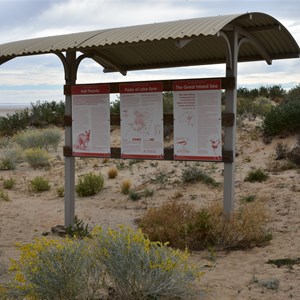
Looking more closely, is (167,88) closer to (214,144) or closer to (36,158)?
(214,144)

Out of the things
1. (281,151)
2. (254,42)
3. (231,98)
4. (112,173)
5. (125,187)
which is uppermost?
(254,42)

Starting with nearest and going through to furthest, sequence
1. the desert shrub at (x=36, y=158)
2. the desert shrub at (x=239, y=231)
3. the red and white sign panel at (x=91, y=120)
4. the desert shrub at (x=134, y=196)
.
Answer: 1. the desert shrub at (x=239, y=231)
2. the red and white sign panel at (x=91, y=120)
3. the desert shrub at (x=134, y=196)
4. the desert shrub at (x=36, y=158)

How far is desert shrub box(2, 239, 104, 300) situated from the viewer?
4.46m

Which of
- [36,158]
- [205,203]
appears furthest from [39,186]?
[205,203]

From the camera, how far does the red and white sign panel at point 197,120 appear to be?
734cm

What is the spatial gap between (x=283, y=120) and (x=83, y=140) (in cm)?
910

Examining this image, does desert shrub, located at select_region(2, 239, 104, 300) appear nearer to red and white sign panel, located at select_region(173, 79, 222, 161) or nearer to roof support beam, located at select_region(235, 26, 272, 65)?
red and white sign panel, located at select_region(173, 79, 222, 161)

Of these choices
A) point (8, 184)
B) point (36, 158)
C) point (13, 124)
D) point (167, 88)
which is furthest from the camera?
point (13, 124)

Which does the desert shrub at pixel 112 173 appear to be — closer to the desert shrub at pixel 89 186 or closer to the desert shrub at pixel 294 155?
the desert shrub at pixel 89 186

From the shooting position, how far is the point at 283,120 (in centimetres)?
1586

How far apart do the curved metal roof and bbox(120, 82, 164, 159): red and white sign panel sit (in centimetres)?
74

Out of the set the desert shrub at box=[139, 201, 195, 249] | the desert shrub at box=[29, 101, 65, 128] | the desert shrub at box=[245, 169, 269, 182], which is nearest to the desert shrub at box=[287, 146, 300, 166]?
the desert shrub at box=[245, 169, 269, 182]

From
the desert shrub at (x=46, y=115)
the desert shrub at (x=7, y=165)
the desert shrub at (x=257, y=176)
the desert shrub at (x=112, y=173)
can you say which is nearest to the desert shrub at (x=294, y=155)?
the desert shrub at (x=257, y=176)

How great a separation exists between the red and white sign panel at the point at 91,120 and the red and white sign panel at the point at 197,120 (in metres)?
1.27
